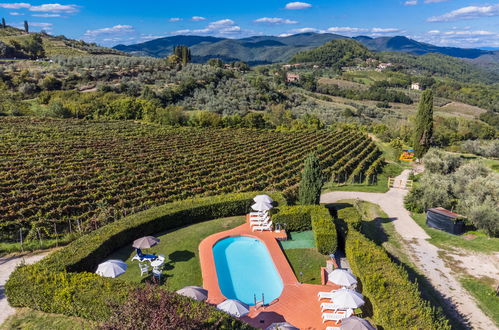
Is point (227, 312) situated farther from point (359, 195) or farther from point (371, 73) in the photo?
point (371, 73)

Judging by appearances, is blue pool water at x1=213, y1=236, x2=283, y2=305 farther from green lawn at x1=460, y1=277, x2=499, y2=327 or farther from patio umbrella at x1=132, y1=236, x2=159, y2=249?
green lawn at x1=460, y1=277, x2=499, y2=327

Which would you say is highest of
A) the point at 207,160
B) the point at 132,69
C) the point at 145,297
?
the point at 132,69

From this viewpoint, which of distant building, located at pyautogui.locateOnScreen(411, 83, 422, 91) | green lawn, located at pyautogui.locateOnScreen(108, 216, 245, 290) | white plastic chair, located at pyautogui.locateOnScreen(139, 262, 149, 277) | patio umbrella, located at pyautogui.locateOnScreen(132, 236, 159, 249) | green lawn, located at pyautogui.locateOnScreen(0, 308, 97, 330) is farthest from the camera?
distant building, located at pyautogui.locateOnScreen(411, 83, 422, 91)

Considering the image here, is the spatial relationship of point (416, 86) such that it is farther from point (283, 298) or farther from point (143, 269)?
point (143, 269)

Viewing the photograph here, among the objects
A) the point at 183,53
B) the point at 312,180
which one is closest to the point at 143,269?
the point at 312,180

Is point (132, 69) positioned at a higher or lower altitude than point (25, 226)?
higher

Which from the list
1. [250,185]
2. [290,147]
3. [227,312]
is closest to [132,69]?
[290,147]

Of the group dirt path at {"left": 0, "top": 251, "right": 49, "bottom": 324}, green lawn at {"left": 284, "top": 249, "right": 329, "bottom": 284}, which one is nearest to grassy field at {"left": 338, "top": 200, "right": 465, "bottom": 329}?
green lawn at {"left": 284, "top": 249, "right": 329, "bottom": 284}
